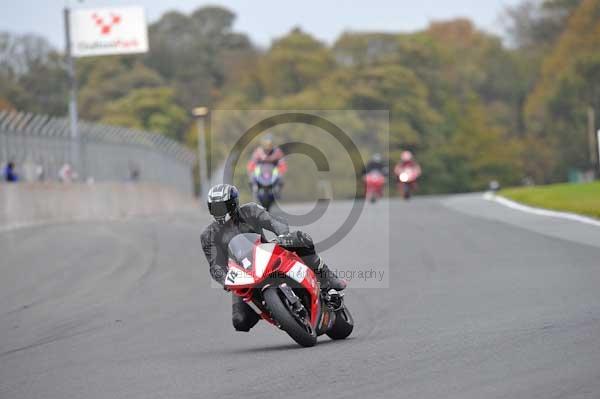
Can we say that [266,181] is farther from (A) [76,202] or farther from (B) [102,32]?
(B) [102,32]

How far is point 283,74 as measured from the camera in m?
92.1

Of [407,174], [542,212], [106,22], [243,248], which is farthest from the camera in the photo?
[106,22]

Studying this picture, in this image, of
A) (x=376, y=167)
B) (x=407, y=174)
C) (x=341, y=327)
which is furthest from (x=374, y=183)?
(x=341, y=327)

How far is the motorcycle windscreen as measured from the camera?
361 inches

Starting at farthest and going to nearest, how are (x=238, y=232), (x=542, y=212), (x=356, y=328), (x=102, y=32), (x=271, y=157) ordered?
(x=102, y=32) → (x=271, y=157) → (x=542, y=212) → (x=356, y=328) → (x=238, y=232)

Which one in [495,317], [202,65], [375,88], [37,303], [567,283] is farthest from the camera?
[202,65]

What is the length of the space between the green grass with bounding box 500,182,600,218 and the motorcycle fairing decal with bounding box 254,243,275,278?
41.2 ft

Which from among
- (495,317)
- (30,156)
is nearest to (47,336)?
(495,317)

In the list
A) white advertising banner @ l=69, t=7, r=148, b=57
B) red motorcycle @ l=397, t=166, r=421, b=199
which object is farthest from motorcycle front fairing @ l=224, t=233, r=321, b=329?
white advertising banner @ l=69, t=7, r=148, b=57

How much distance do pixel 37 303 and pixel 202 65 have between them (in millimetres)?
100243

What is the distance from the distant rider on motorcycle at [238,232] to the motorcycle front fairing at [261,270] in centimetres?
12

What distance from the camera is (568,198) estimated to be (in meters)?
26.5

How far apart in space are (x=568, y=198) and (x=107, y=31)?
77.5 ft

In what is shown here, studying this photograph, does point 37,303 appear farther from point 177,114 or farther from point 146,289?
point 177,114
